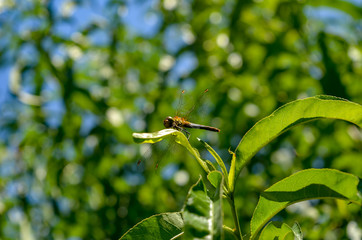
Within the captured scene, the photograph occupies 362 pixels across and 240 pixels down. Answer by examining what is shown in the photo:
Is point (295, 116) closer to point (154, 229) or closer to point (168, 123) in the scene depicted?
point (154, 229)

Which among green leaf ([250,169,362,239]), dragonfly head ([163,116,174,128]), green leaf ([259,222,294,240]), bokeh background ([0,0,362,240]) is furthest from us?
bokeh background ([0,0,362,240])

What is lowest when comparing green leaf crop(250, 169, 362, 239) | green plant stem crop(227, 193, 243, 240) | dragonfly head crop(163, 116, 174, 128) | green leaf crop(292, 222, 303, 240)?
dragonfly head crop(163, 116, 174, 128)

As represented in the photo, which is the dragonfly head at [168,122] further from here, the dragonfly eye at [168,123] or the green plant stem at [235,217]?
the green plant stem at [235,217]

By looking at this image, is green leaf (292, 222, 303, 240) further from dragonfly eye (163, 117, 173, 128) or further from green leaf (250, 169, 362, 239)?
dragonfly eye (163, 117, 173, 128)

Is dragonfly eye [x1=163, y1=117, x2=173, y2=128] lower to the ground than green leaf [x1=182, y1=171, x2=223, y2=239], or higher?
lower

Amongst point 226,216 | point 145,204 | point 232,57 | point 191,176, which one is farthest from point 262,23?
point 145,204

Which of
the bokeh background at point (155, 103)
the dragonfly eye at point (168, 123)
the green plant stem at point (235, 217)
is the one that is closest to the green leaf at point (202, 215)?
the green plant stem at point (235, 217)

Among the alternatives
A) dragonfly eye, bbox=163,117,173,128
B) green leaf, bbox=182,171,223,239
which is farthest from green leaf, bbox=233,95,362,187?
dragonfly eye, bbox=163,117,173,128

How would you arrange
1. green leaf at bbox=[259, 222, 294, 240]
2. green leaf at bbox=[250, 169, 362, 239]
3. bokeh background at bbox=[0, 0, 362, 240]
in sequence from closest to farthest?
green leaf at bbox=[250, 169, 362, 239] < green leaf at bbox=[259, 222, 294, 240] < bokeh background at bbox=[0, 0, 362, 240]
